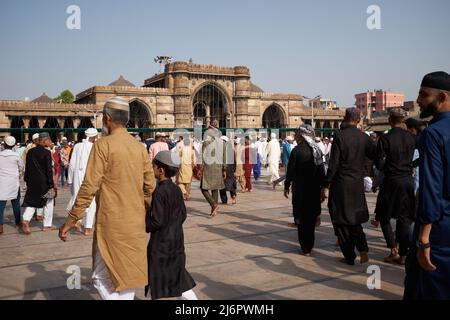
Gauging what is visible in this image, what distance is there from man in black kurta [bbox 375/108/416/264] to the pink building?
321ft

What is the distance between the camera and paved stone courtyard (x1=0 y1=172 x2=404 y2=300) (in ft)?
12.7

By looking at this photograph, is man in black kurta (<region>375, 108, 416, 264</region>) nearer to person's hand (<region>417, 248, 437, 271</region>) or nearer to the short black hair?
person's hand (<region>417, 248, 437, 271</region>)

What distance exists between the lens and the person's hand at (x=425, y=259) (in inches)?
89.6

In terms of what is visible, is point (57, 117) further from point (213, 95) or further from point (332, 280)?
point (332, 280)

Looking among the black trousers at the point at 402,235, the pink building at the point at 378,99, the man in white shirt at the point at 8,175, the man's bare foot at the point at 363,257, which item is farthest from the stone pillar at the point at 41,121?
the pink building at the point at 378,99

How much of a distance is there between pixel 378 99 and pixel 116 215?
107 metres

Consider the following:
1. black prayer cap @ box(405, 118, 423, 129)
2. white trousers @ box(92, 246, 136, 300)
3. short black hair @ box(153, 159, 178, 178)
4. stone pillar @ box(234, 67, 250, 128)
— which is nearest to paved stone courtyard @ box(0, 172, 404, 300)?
white trousers @ box(92, 246, 136, 300)

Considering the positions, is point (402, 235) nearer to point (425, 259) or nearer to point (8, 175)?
point (425, 259)

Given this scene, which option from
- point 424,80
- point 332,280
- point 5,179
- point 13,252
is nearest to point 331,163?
point 332,280

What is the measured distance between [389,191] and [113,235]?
336cm

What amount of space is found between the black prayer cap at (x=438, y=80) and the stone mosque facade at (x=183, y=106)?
127 ft

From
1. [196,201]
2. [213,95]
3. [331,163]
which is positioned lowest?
[196,201]

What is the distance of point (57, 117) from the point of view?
40156mm

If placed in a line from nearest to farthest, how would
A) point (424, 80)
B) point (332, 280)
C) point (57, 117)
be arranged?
1. point (424, 80)
2. point (332, 280)
3. point (57, 117)
